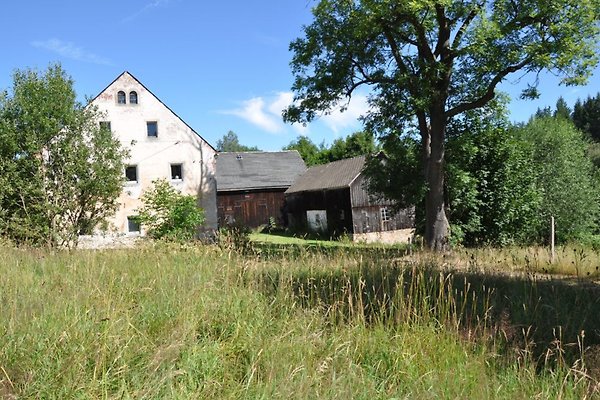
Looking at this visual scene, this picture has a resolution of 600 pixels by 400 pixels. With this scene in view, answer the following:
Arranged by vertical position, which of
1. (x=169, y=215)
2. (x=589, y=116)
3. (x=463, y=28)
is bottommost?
(x=169, y=215)

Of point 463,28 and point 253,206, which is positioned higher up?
point 463,28

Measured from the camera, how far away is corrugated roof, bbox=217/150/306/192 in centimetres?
4194

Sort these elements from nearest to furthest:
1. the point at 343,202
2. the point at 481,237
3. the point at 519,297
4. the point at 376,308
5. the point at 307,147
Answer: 1. the point at 376,308
2. the point at 519,297
3. the point at 481,237
4. the point at 343,202
5. the point at 307,147

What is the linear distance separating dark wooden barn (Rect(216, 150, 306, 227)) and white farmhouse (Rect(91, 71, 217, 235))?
26.5 feet

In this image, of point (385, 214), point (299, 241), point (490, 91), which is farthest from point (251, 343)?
point (385, 214)

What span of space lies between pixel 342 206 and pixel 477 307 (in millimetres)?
29712

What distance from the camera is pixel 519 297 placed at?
19.8ft

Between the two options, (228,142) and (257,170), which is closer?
(257,170)

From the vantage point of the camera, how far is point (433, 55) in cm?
1652

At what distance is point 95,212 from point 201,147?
582 inches

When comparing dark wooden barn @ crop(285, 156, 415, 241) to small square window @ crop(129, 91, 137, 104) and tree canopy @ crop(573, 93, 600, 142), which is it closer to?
small square window @ crop(129, 91, 137, 104)

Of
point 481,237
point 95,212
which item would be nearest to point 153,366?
point 95,212

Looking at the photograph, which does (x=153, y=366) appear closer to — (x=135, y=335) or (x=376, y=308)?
(x=135, y=335)

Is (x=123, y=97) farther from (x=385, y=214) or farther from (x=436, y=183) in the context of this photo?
(x=436, y=183)
